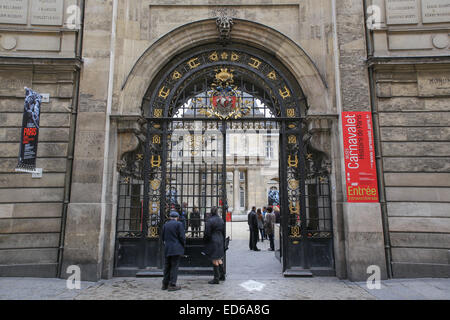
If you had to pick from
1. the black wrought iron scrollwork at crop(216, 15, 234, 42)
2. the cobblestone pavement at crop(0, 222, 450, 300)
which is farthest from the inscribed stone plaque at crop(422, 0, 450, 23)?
the cobblestone pavement at crop(0, 222, 450, 300)

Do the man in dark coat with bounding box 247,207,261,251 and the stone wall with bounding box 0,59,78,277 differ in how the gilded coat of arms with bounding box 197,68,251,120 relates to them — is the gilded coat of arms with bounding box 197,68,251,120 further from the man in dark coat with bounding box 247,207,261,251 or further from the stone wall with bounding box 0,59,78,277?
the man in dark coat with bounding box 247,207,261,251

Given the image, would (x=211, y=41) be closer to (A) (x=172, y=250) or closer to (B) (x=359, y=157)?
(B) (x=359, y=157)

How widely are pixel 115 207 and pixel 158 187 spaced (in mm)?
1192

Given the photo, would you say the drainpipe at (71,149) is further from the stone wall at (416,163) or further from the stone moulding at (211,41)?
the stone wall at (416,163)

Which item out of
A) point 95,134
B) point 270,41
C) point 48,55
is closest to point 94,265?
point 95,134

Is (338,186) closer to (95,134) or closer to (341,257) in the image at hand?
(341,257)

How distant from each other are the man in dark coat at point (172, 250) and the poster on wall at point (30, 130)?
146 inches

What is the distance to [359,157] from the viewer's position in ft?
22.7

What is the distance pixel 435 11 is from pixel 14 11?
441 inches

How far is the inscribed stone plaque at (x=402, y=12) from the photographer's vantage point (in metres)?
7.49

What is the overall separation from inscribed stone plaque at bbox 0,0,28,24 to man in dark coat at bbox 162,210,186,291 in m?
6.85

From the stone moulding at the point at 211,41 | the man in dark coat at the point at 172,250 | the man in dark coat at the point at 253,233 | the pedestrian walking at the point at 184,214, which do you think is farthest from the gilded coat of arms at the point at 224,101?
the man in dark coat at the point at 253,233

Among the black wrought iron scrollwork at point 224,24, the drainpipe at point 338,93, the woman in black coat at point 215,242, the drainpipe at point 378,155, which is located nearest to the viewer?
the woman in black coat at point 215,242

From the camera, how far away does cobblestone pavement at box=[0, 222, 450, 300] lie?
550cm
